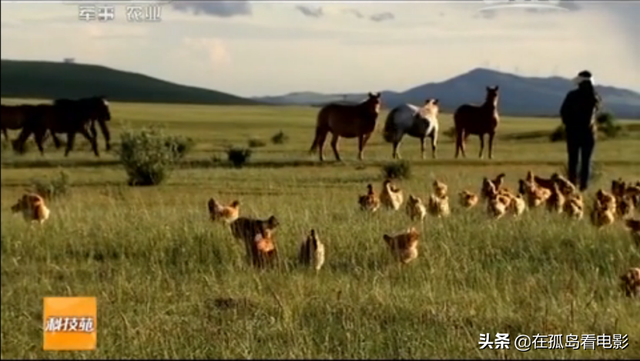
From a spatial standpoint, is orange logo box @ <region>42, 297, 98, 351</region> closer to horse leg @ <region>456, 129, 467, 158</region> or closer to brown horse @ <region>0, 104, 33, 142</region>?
brown horse @ <region>0, 104, 33, 142</region>

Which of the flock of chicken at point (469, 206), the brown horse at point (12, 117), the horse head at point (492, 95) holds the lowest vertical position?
the flock of chicken at point (469, 206)

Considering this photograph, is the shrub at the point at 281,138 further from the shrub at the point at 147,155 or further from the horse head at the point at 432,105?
the horse head at the point at 432,105

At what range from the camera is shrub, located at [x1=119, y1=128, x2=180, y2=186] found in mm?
4188

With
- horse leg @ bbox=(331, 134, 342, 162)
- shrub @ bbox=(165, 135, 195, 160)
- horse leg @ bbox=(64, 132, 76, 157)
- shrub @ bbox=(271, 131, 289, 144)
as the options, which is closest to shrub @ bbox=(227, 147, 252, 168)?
shrub @ bbox=(271, 131, 289, 144)

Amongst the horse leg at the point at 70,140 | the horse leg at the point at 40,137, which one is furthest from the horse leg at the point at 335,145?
the horse leg at the point at 40,137

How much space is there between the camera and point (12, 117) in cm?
386

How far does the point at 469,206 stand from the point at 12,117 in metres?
2.84

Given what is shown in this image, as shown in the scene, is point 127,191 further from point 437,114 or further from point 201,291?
point 437,114

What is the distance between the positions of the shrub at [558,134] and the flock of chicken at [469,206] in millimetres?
598

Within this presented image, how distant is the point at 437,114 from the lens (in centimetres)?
448

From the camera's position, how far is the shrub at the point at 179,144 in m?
4.30

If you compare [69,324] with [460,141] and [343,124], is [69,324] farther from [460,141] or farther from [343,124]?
[460,141]

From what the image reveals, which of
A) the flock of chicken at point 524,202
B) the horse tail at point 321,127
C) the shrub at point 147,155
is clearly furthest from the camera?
the flock of chicken at point 524,202

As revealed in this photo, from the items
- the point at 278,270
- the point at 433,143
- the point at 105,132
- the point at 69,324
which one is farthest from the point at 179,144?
the point at 433,143
